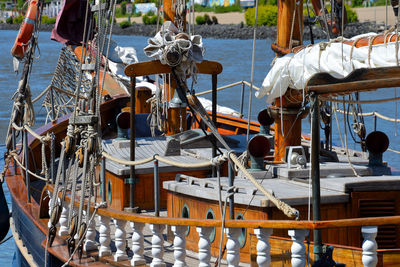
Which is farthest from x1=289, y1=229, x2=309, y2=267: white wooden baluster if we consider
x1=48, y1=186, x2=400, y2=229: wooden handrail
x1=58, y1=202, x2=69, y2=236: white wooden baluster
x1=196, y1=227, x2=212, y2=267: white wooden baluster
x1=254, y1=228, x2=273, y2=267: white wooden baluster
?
x1=58, y1=202, x2=69, y2=236: white wooden baluster

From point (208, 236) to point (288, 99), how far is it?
9.77ft

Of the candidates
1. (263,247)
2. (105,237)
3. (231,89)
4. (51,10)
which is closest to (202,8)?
(51,10)

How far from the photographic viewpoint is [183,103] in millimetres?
11383

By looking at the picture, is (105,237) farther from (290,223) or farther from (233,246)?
(290,223)

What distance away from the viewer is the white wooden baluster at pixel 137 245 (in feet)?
24.6

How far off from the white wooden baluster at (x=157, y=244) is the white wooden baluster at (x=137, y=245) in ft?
0.68

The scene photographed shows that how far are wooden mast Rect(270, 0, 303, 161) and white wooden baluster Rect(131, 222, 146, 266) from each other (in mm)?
2396

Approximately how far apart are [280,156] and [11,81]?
34.1 meters

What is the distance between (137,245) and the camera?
7.49 metres

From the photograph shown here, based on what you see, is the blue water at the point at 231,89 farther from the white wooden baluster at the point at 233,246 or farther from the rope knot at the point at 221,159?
the white wooden baluster at the point at 233,246

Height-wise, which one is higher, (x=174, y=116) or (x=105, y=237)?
(x=174, y=116)

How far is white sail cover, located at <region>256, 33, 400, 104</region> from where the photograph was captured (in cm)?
827

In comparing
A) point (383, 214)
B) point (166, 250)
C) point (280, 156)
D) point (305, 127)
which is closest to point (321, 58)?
point (280, 156)

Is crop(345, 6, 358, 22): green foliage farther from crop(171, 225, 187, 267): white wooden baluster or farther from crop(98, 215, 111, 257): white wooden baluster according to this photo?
crop(171, 225, 187, 267): white wooden baluster
